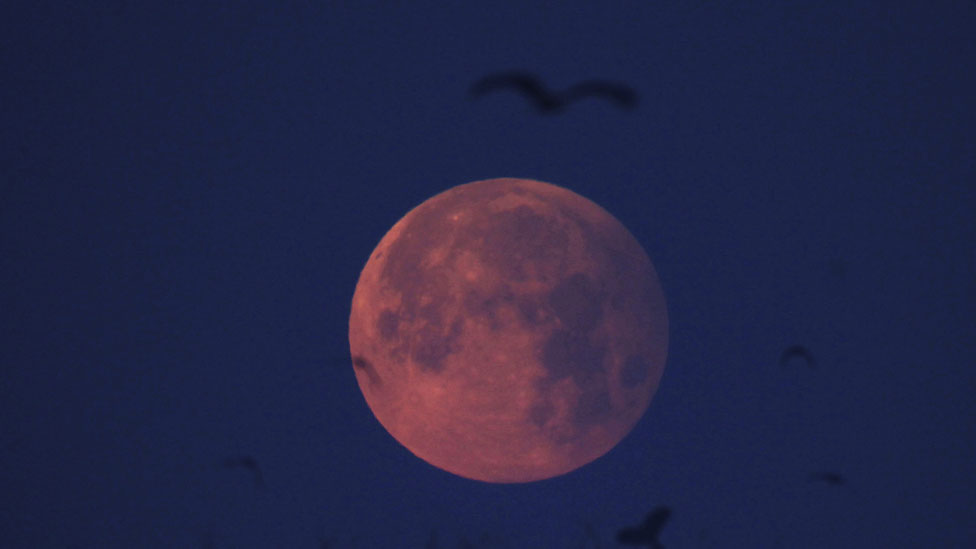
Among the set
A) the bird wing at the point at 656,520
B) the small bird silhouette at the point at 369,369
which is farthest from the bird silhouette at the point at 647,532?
the small bird silhouette at the point at 369,369

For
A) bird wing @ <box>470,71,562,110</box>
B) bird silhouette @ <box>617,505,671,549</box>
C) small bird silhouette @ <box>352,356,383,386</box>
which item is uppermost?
bird wing @ <box>470,71,562,110</box>

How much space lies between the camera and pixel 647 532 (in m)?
6.74

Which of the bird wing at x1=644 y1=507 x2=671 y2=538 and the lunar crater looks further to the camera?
the bird wing at x1=644 y1=507 x2=671 y2=538

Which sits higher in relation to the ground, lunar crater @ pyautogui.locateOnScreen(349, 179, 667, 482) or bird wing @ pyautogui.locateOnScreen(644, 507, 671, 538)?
lunar crater @ pyautogui.locateOnScreen(349, 179, 667, 482)

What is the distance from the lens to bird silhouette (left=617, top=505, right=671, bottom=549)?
668cm

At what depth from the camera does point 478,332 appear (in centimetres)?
546

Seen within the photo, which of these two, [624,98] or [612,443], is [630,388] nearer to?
[612,443]

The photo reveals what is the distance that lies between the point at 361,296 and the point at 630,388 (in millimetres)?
2913

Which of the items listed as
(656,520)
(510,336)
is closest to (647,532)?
(656,520)

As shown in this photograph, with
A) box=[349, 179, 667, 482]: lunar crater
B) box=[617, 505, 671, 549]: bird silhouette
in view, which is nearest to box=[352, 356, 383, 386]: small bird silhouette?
box=[349, 179, 667, 482]: lunar crater

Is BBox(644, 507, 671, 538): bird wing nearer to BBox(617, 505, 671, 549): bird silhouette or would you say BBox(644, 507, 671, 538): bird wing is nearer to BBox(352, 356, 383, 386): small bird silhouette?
BBox(617, 505, 671, 549): bird silhouette

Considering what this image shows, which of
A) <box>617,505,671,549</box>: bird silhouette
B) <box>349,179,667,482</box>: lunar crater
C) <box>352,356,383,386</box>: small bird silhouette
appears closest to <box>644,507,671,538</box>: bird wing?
<box>617,505,671,549</box>: bird silhouette

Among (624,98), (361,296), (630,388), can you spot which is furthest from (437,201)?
(630,388)

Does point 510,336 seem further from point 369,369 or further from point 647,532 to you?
point 647,532
